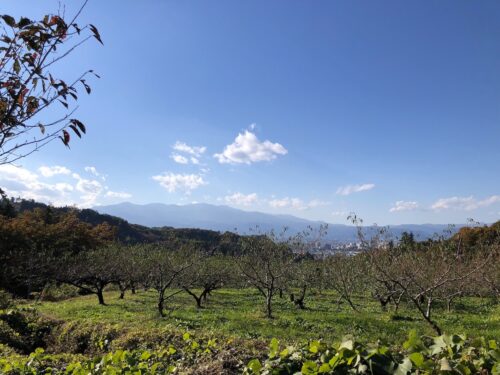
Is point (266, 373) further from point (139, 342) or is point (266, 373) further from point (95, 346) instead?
point (95, 346)

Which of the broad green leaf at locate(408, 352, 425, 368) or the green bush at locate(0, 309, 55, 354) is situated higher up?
the broad green leaf at locate(408, 352, 425, 368)

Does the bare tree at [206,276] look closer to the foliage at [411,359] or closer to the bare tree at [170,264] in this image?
the bare tree at [170,264]

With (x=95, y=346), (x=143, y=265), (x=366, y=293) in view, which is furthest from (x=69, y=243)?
(x=95, y=346)

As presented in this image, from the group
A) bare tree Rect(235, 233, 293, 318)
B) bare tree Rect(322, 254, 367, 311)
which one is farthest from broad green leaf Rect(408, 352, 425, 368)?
bare tree Rect(322, 254, 367, 311)

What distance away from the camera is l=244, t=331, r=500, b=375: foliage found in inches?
92.6

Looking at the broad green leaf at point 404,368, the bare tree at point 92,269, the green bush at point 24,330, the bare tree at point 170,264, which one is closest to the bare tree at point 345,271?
the bare tree at point 170,264

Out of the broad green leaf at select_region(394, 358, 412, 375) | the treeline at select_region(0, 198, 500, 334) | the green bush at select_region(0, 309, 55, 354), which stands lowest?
the green bush at select_region(0, 309, 55, 354)

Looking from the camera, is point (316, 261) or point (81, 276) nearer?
point (81, 276)

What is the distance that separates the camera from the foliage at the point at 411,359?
235 centimetres

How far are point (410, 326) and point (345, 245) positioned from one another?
34.6 feet

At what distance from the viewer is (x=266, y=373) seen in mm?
2941

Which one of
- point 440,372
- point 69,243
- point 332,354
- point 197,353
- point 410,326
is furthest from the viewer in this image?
point 69,243

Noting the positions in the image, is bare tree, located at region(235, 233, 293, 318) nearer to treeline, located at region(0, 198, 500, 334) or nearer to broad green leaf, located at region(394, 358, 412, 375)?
treeline, located at region(0, 198, 500, 334)

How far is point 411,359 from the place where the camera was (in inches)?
94.7
